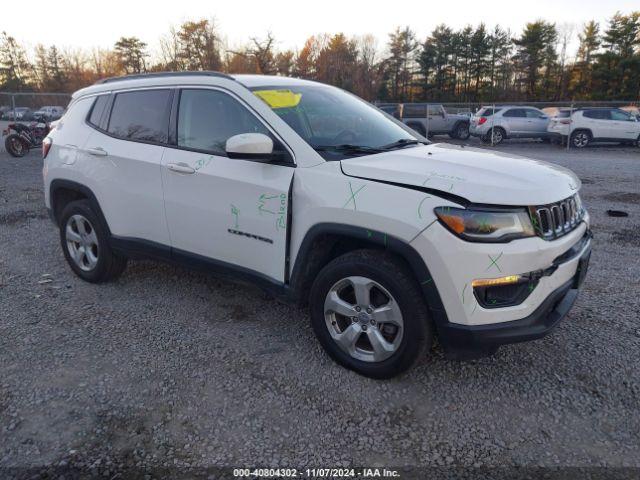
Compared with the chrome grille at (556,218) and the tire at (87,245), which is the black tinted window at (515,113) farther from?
the tire at (87,245)

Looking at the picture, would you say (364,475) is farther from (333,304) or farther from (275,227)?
(275,227)

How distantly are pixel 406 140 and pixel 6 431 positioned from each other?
10.2 feet

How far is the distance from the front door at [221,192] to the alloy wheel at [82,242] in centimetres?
116

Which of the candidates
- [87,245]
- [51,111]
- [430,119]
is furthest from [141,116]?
[51,111]

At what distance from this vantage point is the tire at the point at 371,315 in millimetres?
2652

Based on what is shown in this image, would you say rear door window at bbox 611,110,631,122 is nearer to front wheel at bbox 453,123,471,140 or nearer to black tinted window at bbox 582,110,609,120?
black tinted window at bbox 582,110,609,120

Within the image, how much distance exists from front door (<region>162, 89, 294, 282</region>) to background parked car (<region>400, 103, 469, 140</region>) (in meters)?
18.3

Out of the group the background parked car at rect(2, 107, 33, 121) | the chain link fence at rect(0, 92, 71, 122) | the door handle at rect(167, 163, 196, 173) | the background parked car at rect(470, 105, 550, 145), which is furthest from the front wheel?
the door handle at rect(167, 163, 196, 173)

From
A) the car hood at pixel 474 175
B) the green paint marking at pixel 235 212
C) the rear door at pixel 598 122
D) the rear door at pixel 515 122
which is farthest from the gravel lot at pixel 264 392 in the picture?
the rear door at pixel 515 122

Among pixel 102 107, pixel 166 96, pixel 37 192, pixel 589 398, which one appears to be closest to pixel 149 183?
pixel 166 96

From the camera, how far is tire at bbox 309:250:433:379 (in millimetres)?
2652

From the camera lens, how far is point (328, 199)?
283 cm

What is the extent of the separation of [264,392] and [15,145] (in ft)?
52.7

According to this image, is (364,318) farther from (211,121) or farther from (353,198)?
(211,121)
